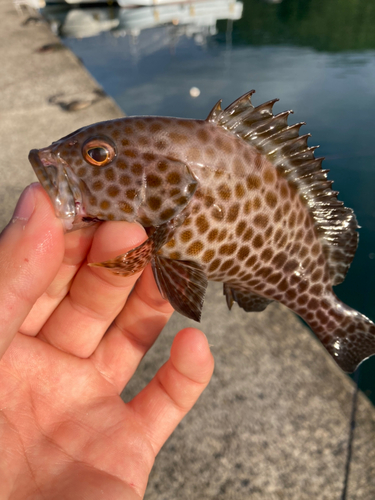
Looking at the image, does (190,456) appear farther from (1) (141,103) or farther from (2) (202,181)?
(1) (141,103)

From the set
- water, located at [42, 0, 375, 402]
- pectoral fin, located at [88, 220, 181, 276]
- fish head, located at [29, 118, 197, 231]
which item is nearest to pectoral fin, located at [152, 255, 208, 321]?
pectoral fin, located at [88, 220, 181, 276]

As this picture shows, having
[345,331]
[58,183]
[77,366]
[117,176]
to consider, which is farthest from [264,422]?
[58,183]

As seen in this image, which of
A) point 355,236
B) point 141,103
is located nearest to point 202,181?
point 355,236

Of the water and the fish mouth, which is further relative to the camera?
the water

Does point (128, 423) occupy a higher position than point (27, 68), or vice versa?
point (27, 68)

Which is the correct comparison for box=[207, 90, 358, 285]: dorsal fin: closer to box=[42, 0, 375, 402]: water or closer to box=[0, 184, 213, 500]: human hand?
box=[0, 184, 213, 500]: human hand

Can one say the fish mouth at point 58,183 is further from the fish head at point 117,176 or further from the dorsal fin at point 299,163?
the dorsal fin at point 299,163
